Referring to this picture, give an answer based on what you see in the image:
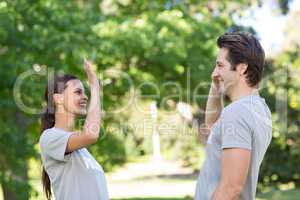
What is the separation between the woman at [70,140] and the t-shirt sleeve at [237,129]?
923 millimetres

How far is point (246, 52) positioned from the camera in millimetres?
2268

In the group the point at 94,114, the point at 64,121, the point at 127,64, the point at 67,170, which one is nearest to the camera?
the point at 94,114

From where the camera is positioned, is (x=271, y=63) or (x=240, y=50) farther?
(x=271, y=63)

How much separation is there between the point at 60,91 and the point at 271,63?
1227cm

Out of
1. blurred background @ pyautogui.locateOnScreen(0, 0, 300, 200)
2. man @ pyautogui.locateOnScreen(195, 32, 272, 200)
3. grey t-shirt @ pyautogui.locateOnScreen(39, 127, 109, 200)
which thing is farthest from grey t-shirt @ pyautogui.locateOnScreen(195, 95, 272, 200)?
blurred background @ pyautogui.locateOnScreen(0, 0, 300, 200)

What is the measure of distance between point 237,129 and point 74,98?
4.52 feet

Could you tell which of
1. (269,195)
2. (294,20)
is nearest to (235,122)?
(269,195)

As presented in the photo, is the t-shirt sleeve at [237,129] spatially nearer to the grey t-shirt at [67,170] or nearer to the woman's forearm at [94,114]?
the woman's forearm at [94,114]

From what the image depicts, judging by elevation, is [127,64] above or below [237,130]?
above

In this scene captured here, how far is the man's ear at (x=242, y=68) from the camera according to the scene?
228 cm

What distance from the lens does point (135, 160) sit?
34.2 metres

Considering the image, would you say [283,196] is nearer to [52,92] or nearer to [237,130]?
[52,92]

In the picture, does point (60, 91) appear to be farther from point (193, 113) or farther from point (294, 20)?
point (294, 20)

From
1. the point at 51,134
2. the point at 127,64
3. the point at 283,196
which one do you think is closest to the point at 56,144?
the point at 51,134
